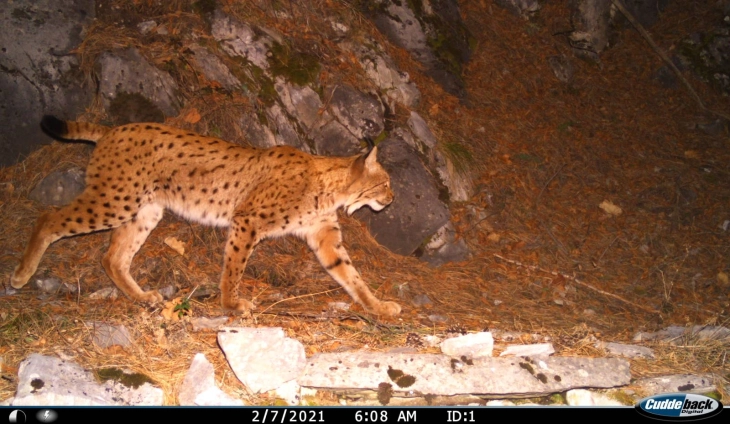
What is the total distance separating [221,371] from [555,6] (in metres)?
9.53

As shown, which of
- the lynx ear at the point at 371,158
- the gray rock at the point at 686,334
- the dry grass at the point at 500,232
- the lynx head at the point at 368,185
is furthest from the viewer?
the lynx head at the point at 368,185

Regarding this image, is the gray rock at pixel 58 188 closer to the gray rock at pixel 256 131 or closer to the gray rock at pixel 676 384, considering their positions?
the gray rock at pixel 256 131

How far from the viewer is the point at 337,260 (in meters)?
6.05

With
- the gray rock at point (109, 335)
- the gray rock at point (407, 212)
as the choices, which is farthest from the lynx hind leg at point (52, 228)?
the gray rock at point (407, 212)

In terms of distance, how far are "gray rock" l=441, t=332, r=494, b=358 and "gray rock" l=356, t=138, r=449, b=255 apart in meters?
2.58

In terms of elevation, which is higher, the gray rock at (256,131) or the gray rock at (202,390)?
the gray rock at (256,131)

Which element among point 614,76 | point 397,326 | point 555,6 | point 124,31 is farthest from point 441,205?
point 555,6

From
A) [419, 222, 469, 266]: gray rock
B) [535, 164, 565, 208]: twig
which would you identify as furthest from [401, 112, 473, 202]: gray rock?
[535, 164, 565, 208]: twig

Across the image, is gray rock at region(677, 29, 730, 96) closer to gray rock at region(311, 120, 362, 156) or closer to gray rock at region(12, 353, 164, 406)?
gray rock at region(311, 120, 362, 156)

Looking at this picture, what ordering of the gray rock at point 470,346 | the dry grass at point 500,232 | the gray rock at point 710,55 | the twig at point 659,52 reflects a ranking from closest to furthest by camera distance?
the gray rock at point 470,346
the dry grass at point 500,232
the twig at point 659,52
the gray rock at point 710,55

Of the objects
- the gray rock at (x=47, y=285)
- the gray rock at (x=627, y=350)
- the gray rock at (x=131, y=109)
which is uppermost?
the gray rock at (x=627, y=350)

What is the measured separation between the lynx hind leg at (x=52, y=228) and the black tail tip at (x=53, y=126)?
2.06 ft

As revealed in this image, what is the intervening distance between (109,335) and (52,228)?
169 cm

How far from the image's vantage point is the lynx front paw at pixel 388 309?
559 cm
